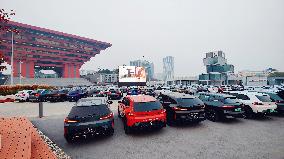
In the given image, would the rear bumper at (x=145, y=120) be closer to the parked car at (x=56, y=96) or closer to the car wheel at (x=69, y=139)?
the car wheel at (x=69, y=139)

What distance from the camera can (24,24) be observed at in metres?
92.4

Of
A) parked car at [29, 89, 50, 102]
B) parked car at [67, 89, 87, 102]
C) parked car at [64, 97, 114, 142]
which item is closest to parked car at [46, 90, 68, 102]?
parked car at [29, 89, 50, 102]

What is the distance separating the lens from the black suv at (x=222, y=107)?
11367mm

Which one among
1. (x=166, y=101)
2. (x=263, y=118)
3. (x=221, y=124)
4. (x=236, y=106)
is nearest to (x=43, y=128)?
(x=166, y=101)

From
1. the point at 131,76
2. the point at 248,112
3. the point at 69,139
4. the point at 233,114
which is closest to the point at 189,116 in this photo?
the point at 233,114

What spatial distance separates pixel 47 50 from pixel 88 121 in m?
106

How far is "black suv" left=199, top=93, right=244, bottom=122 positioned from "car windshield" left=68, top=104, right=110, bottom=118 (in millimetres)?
6376

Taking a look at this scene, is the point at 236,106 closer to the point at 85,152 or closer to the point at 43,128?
the point at 85,152

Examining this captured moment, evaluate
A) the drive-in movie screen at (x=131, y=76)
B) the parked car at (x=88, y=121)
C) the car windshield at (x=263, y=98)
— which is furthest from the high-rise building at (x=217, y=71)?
the parked car at (x=88, y=121)

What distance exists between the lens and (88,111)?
28.5 feet

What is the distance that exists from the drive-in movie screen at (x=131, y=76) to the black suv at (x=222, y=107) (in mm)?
45691

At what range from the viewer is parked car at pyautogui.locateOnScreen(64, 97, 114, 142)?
8.22 m

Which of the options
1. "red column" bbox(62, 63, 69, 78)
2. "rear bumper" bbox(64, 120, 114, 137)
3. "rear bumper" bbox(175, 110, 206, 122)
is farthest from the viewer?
"red column" bbox(62, 63, 69, 78)

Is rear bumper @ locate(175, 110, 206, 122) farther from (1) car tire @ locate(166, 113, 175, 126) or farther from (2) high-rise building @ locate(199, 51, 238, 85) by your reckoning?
(2) high-rise building @ locate(199, 51, 238, 85)
